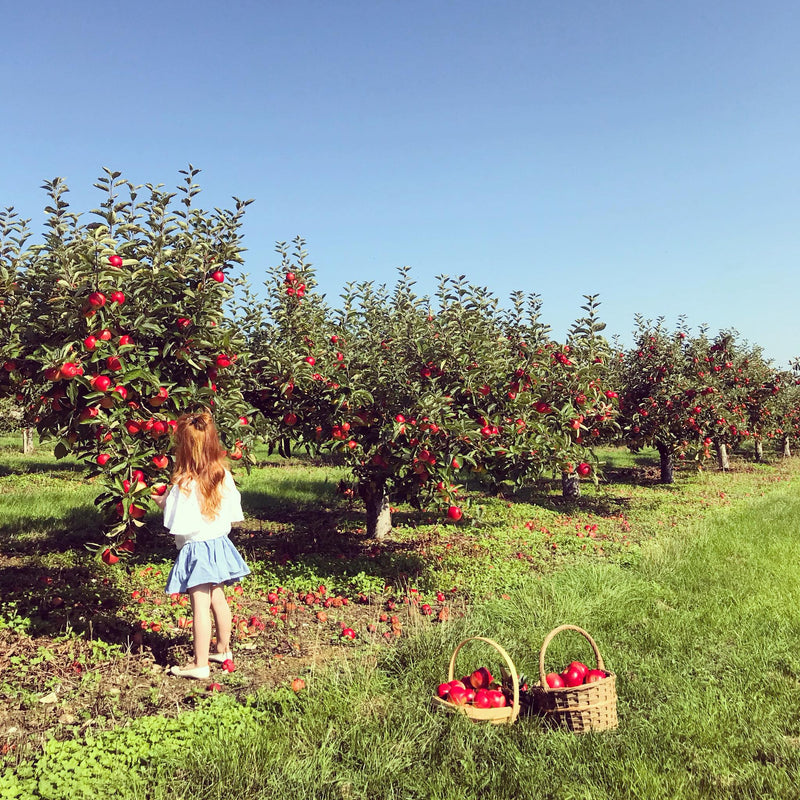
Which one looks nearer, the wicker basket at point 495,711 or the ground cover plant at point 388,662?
the ground cover plant at point 388,662

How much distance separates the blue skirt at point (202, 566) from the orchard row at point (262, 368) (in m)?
0.52

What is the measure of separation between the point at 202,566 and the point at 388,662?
5.43 ft

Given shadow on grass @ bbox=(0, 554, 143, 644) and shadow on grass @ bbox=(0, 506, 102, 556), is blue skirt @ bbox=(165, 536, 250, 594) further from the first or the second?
shadow on grass @ bbox=(0, 506, 102, 556)

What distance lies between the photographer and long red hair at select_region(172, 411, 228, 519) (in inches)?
191

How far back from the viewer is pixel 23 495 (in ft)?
40.8

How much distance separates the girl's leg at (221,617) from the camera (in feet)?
16.5

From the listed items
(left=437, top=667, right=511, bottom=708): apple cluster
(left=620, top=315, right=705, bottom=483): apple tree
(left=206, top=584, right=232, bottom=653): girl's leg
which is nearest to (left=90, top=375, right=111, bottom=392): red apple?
(left=206, top=584, right=232, bottom=653): girl's leg

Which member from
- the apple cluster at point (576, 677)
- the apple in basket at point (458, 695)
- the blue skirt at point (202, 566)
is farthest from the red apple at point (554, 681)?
the blue skirt at point (202, 566)

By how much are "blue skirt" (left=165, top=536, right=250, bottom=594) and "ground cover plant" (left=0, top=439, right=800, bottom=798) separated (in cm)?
77

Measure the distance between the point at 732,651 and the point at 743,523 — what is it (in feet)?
20.6

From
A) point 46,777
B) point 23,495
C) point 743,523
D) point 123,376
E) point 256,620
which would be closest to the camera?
point 46,777

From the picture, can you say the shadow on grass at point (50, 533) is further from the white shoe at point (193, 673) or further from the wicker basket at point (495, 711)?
the wicker basket at point (495, 711)

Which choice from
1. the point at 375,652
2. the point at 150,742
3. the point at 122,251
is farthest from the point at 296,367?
the point at 150,742

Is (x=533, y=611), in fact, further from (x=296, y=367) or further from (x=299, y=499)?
(x=299, y=499)
